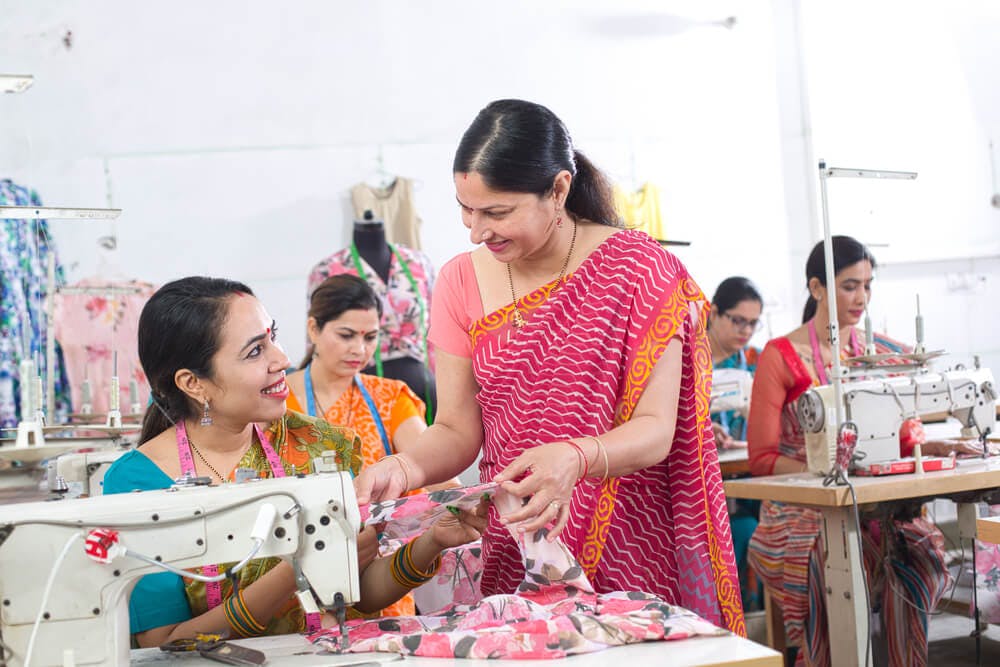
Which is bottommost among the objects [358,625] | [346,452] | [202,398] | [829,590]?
[829,590]

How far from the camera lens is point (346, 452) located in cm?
241

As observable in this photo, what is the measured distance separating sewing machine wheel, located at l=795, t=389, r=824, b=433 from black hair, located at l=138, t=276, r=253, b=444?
5.89 feet

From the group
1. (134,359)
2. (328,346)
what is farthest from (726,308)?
(134,359)

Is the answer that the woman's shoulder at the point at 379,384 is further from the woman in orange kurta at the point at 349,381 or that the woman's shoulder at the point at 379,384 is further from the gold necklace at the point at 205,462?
the gold necklace at the point at 205,462

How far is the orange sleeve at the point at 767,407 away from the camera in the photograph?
3.74 meters

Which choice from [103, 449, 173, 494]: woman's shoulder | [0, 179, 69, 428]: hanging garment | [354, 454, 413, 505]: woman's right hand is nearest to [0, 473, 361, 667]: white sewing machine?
[354, 454, 413, 505]: woman's right hand

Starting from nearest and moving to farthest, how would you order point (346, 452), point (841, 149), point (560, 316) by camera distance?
point (560, 316)
point (346, 452)
point (841, 149)

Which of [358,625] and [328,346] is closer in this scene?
[358,625]

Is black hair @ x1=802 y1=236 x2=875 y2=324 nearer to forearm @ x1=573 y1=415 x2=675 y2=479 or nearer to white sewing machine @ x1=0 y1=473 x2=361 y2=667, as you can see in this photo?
forearm @ x1=573 y1=415 x2=675 y2=479

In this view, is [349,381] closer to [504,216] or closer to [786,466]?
[786,466]

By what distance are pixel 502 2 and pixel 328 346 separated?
11.3 ft

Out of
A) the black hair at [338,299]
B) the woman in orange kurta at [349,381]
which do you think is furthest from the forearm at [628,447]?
the black hair at [338,299]

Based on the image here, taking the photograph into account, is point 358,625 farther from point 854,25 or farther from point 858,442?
point 854,25

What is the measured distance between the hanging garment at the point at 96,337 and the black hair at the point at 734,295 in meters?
2.99
